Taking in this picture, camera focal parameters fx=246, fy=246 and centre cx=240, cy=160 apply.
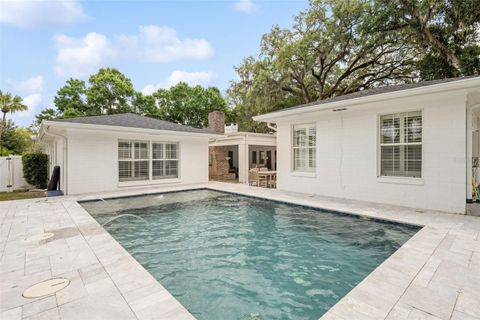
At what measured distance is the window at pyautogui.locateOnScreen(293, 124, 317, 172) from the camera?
941 centimetres

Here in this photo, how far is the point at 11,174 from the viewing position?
12094 mm

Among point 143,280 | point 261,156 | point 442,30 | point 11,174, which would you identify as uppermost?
point 442,30

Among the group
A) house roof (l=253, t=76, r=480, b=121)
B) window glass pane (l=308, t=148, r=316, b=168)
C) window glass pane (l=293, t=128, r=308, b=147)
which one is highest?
house roof (l=253, t=76, r=480, b=121)

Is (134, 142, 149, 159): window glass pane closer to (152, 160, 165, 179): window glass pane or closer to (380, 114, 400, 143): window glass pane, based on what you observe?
(152, 160, 165, 179): window glass pane

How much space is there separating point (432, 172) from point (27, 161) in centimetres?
1639

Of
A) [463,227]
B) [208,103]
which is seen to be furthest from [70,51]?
[463,227]

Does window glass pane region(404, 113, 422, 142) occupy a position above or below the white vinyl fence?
above

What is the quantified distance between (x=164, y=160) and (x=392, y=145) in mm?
9459

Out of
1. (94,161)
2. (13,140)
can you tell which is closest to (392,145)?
(94,161)

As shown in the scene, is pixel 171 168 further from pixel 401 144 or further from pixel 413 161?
pixel 413 161

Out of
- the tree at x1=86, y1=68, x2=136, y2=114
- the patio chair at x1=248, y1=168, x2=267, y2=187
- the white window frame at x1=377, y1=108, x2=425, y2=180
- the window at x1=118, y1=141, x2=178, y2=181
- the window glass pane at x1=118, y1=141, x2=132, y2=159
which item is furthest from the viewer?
the tree at x1=86, y1=68, x2=136, y2=114

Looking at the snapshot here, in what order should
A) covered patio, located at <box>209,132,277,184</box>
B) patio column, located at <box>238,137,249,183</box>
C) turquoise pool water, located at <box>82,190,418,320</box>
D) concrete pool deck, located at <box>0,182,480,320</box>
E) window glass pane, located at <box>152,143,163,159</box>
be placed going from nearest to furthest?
concrete pool deck, located at <box>0,182,480,320</box>
turquoise pool water, located at <box>82,190,418,320</box>
window glass pane, located at <box>152,143,163,159</box>
patio column, located at <box>238,137,249,183</box>
covered patio, located at <box>209,132,277,184</box>

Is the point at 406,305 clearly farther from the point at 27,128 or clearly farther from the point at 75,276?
the point at 27,128

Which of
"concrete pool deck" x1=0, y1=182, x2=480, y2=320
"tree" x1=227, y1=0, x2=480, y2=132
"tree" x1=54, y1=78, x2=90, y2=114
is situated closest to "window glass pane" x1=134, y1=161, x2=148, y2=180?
"concrete pool deck" x1=0, y1=182, x2=480, y2=320
